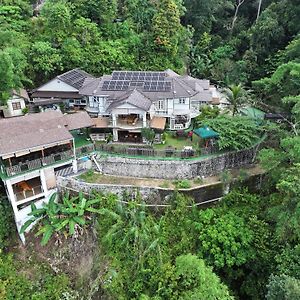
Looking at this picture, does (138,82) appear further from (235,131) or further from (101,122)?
(235,131)

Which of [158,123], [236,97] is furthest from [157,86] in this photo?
[236,97]

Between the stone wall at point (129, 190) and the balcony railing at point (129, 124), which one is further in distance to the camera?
the balcony railing at point (129, 124)

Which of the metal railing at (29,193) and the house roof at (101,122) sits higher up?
the house roof at (101,122)

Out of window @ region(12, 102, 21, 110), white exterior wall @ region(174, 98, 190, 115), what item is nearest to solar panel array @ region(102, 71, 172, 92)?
white exterior wall @ region(174, 98, 190, 115)

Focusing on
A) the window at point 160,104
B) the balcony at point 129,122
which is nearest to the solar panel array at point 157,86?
the window at point 160,104

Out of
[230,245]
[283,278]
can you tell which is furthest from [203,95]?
[283,278]

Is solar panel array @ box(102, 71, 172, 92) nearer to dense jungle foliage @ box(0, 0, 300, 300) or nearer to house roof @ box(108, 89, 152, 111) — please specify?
house roof @ box(108, 89, 152, 111)

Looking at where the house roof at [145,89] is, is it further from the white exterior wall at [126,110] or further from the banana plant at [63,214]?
the banana plant at [63,214]
